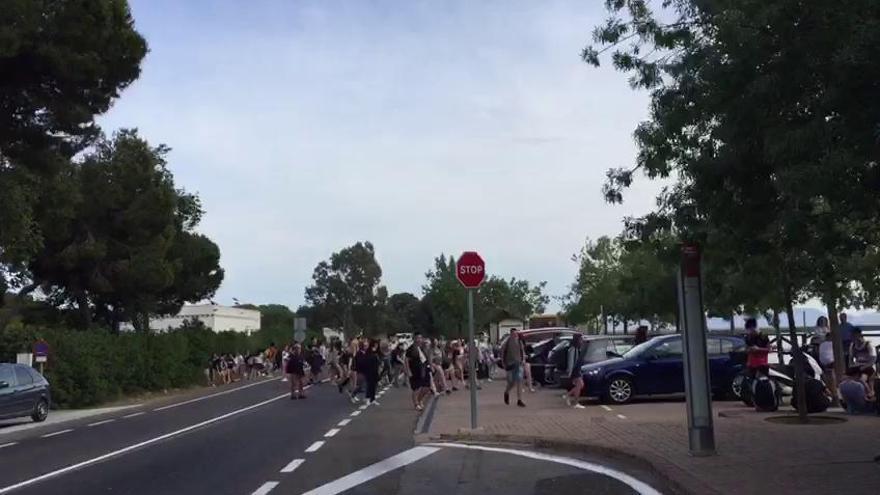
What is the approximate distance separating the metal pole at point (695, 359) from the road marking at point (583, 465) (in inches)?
43.5

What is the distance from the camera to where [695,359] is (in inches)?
466

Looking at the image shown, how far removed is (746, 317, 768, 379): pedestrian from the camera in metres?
16.6

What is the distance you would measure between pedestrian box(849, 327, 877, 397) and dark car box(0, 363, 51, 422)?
18.3 metres

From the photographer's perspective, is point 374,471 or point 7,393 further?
point 7,393

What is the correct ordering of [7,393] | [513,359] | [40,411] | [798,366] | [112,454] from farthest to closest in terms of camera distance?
[40,411], [7,393], [513,359], [112,454], [798,366]

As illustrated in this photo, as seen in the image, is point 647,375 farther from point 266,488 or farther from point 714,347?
point 266,488

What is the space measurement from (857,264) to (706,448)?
8.41 meters

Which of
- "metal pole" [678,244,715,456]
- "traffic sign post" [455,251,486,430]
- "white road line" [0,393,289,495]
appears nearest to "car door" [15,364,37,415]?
"white road line" [0,393,289,495]

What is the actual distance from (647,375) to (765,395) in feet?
14.4

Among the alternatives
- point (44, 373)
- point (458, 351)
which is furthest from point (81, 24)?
point (458, 351)

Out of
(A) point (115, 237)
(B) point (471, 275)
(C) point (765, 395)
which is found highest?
(A) point (115, 237)

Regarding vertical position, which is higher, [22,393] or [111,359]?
[111,359]

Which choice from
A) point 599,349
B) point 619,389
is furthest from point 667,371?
point 599,349

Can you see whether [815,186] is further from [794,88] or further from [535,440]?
[535,440]
